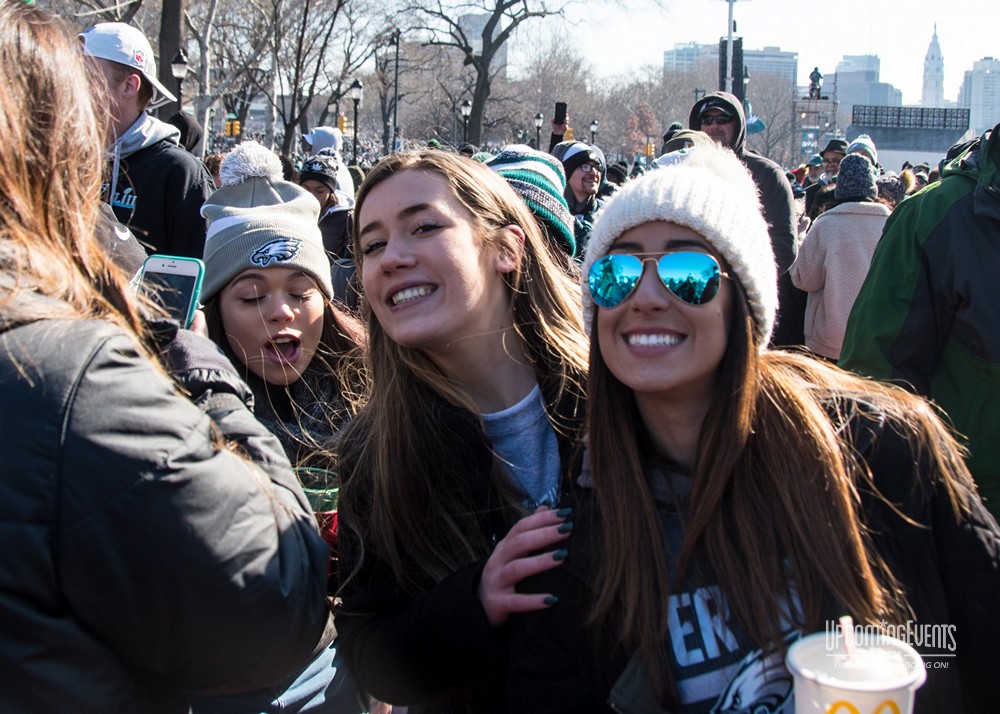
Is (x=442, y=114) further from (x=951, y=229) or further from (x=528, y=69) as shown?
(x=951, y=229)

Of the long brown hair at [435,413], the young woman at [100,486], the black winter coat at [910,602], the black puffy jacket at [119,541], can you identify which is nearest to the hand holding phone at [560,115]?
the long brown hair at [435,413]

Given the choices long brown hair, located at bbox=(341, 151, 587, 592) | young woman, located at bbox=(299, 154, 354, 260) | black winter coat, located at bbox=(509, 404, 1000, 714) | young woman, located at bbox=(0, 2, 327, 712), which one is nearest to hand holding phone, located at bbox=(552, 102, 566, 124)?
young woman, located at bbox=(299, 154, 354, 260)

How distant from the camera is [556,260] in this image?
299 centimetres

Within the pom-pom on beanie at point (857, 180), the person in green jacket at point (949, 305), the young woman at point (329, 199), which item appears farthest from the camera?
the young woman at point (329, 199)

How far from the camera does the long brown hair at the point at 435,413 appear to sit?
224 cm

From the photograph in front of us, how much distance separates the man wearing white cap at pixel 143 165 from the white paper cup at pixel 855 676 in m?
4.04

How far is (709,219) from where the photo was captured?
1938 millimetres

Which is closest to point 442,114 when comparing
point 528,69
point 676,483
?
point 528,69

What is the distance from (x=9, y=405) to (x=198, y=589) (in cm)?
39

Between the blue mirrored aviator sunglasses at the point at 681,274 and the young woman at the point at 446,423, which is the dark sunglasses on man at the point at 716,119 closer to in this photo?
the young woman at the point at 446,423

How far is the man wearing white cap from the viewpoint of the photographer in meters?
4.60

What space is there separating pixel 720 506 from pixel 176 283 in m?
1.30

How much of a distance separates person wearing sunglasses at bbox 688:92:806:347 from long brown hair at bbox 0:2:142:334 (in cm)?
506

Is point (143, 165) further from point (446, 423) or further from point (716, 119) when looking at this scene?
point (716, 119)
